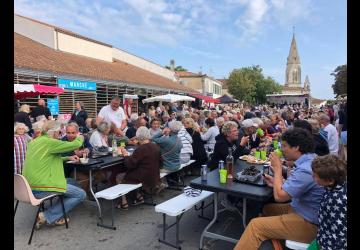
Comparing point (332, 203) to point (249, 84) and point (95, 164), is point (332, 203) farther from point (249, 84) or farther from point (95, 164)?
point (249, 84)

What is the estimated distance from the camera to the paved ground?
3.83 metres

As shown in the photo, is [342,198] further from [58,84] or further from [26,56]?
[26,56]

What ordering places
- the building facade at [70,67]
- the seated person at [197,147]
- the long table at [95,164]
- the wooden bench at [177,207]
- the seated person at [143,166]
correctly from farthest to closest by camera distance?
the building facade at [70,67] → the seated person at [197,147] → the seated person at [143,166] → the long table at [95,164] → the wooden bench at [177,207]

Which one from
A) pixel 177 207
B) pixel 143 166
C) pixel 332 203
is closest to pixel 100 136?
pixel 143 166

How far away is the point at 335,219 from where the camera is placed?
7.63 ft

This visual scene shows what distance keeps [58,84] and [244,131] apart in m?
10.9

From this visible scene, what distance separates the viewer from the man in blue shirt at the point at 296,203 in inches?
109

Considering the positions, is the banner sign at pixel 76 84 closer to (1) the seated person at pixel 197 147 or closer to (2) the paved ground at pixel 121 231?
(1) the seated person at pixel 197 147

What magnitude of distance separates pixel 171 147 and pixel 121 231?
1.96 metres

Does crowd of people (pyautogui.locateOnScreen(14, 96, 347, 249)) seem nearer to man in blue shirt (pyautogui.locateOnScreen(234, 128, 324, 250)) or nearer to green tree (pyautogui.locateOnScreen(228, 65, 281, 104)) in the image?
man in blue shirt (pyautogui.locateOnScreen(234, 128, 324, 250))

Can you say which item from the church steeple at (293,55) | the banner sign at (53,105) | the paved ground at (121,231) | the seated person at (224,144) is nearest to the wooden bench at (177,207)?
the paved ground at (121,231)

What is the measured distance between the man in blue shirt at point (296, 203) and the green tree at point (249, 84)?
47.6 metres

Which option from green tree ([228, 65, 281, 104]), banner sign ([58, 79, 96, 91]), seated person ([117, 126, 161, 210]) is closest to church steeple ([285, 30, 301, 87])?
green tree ([228, 65, 281, 104])
